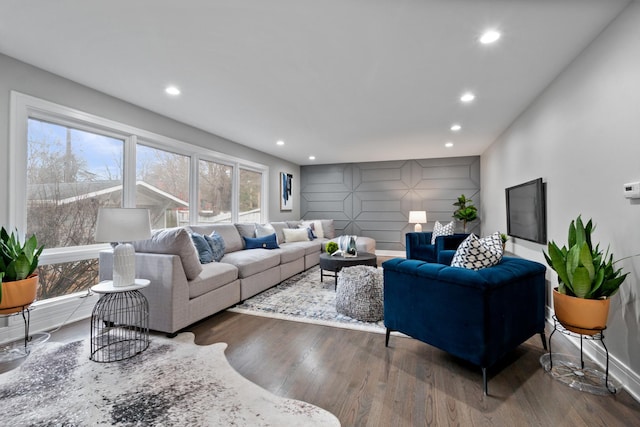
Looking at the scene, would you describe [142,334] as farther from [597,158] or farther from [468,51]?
[597,158]

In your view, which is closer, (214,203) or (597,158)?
(597,158)

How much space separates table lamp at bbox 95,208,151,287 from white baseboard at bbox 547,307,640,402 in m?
3.45

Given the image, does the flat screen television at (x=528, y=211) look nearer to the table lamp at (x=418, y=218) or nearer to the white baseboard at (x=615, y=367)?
the white baseboard at (x=615, y=367)

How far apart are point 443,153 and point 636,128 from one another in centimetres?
464

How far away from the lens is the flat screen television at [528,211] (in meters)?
2.95

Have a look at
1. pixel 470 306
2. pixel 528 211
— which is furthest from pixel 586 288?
pixel 528 211

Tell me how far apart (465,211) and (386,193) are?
181 centimetres

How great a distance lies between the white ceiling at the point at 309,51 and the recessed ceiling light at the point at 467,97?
8 cm

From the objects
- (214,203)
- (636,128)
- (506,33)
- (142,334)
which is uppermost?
(506,33)

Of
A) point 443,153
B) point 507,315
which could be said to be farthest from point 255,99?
point 443,153

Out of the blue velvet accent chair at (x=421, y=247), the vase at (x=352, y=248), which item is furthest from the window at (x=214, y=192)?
the blue velvet accent chair at (x=421, y=247)

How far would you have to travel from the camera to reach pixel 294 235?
230 inches

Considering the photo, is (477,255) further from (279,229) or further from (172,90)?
(279,229)

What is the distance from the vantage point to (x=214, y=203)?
16.2 feet
